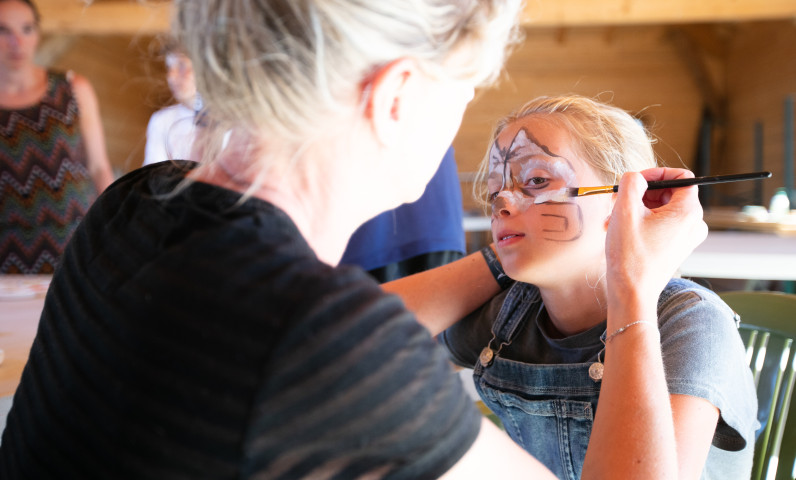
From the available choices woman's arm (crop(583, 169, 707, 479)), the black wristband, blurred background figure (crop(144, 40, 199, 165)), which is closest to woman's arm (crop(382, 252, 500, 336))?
the black wristband

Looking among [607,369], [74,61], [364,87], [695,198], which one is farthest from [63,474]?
[74,61]

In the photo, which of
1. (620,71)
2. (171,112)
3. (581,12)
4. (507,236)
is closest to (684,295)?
(507,236)

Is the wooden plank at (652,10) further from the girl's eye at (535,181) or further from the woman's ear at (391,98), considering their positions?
the woman's ear at (391,98)

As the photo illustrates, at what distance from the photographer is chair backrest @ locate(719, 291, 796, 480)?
108 cm

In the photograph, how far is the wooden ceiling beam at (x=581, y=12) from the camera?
15.8 ft

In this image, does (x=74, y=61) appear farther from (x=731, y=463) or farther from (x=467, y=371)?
(x=731, y=463)

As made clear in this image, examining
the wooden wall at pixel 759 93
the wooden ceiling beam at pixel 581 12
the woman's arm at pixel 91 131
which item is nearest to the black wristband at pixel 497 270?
the woman's arm at pixel 91 131

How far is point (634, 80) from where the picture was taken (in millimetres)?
6898

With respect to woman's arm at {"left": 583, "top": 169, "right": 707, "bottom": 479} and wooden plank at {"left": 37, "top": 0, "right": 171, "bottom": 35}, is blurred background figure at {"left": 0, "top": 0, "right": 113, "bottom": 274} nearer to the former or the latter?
woman's arm at {"left": 583, "top": 169, "right": 707, "bottom": 479}

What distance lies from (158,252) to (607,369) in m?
0.52

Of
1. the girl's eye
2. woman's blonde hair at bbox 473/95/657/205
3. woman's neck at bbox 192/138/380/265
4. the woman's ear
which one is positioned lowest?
the girl's eye

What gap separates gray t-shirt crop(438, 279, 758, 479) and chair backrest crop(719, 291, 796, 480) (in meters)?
0.16

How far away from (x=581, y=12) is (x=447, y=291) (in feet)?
14.8

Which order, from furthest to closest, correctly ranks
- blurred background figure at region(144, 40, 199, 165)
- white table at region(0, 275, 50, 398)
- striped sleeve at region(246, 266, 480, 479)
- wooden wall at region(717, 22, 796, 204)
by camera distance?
1. wooden wall at region(717, 22, 796, 204)
2. blurred background figure at region(144, 40, 199, 165)
3. white table at region(0, 275, 50, 398)
4. striped sleeve at region(246, 266, 480, 479)
